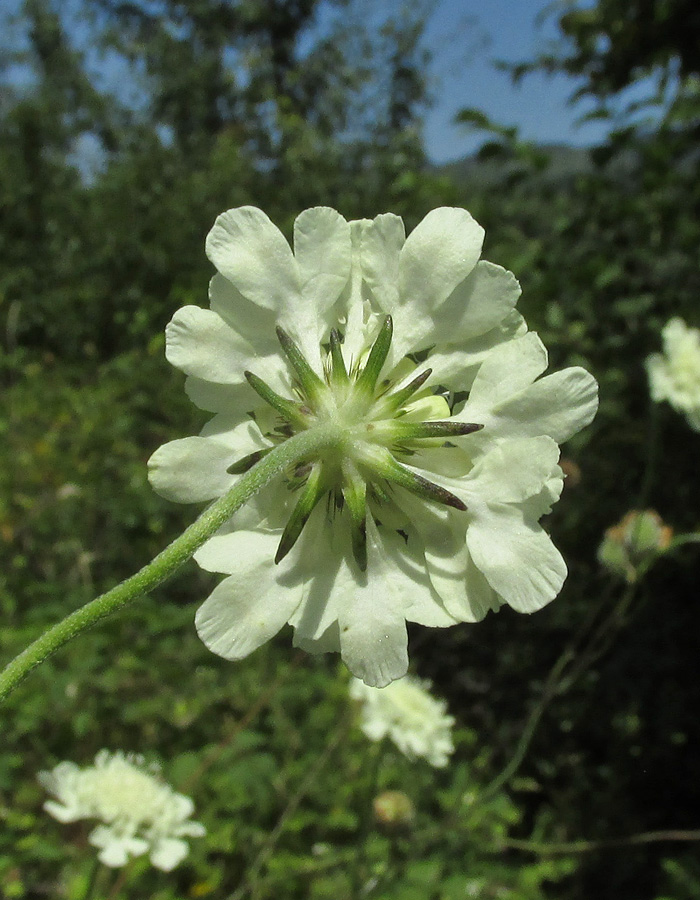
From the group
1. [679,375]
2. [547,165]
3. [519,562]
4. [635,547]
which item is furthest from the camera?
[547,165]

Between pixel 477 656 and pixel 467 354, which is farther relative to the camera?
pixel 477 656

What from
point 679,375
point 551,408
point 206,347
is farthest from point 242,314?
point 679,375

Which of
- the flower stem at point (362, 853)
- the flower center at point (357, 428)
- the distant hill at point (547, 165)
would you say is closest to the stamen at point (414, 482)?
the flower center at point (357, 428)

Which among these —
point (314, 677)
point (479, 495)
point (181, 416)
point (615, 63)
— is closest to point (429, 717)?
point (314, 677)

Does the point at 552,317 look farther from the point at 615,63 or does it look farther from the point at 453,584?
the point at 453,584

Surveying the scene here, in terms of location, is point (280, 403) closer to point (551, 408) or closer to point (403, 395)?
point (403, 395)
